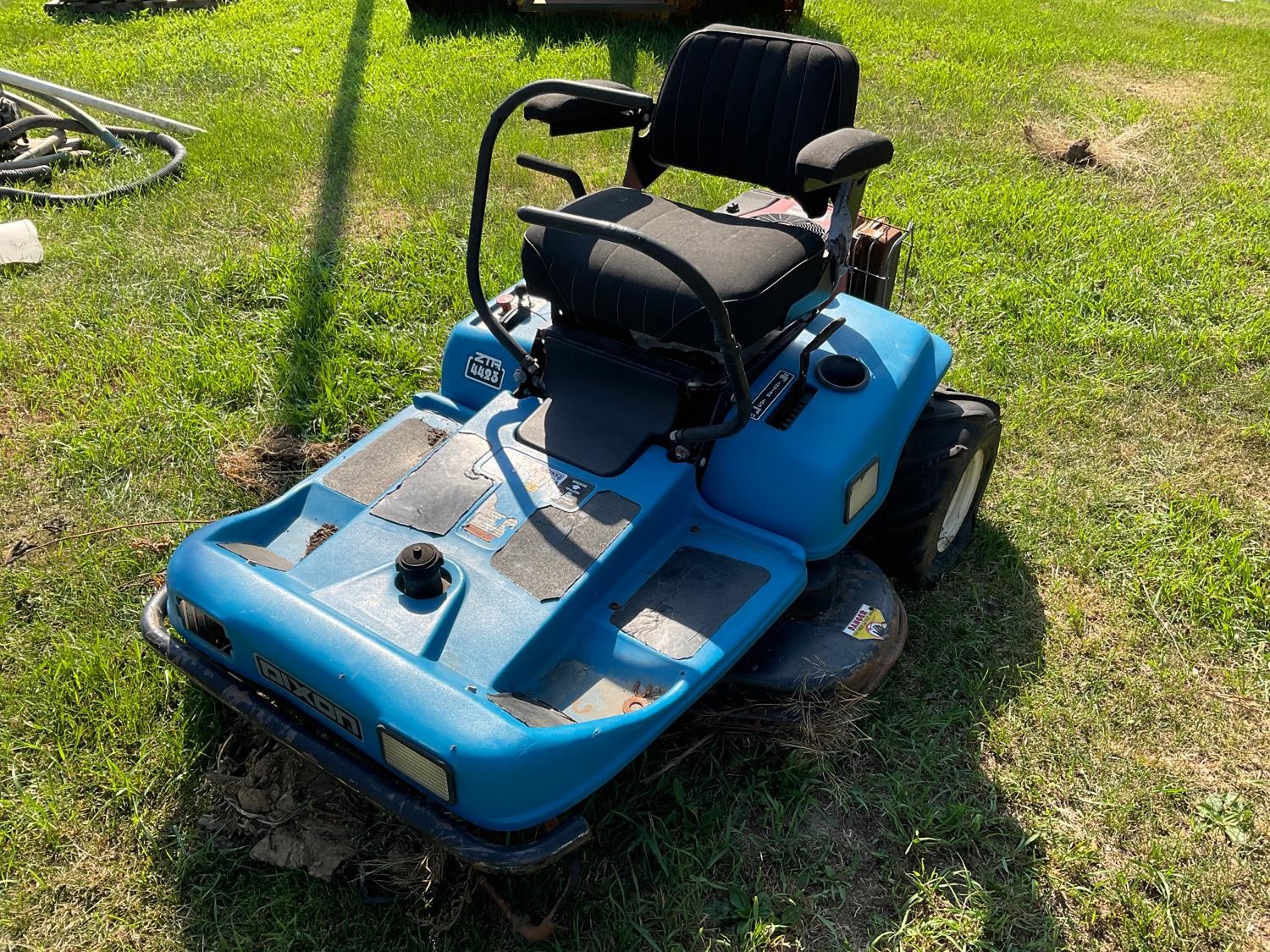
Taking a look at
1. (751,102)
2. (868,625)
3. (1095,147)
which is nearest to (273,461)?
(751,102)

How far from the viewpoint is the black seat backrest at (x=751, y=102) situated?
2.75 m

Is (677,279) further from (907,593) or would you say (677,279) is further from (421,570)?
(907,593)

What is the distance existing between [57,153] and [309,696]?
14.9ft

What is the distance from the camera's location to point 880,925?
2.20 meters

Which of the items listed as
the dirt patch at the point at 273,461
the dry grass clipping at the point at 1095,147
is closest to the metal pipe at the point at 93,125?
the dirt patch at the point at 273,461

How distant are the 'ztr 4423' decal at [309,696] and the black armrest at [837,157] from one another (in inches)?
61.6

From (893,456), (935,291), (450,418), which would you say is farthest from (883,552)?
(935,291)

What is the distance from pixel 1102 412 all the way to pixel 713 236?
1.82 meters

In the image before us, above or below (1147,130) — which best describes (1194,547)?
below

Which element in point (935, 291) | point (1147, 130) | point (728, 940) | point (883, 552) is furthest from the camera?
point (1147, 130)

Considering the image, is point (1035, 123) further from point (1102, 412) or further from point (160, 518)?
point (160, 518)

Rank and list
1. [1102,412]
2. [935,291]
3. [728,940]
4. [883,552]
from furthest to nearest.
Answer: [935,291]
[1102,412]
[883,552]
[728,940]

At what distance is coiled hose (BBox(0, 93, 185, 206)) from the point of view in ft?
16.3

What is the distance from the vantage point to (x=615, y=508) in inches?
94.3
